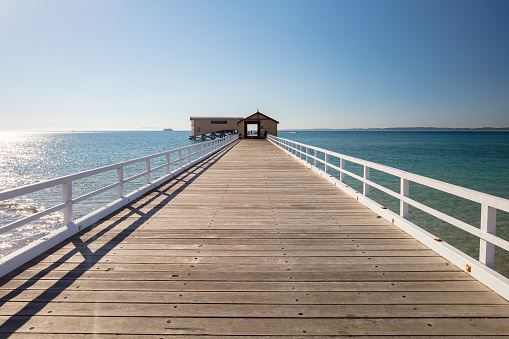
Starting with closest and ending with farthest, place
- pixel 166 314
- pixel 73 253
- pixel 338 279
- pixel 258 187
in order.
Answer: pixel 166 314 → pixel 338 279 → pixel 73 253 → pixel 258 187

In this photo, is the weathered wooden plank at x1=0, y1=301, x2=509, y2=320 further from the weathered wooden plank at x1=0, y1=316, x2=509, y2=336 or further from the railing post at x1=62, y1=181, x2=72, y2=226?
the railing post at x1=62, y1=181, x2=72, y2=226

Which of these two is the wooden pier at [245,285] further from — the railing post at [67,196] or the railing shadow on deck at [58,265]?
the railing post at [67,196]

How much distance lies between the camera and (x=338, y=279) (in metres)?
3.48

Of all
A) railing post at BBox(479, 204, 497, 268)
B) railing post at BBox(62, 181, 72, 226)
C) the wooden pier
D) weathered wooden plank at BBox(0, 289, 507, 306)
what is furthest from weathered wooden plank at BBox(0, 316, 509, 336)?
railing post at BBox(62, 181, 72, 226)

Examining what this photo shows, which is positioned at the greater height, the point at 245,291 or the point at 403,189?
the point at 403,189

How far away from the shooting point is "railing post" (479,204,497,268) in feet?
10.7

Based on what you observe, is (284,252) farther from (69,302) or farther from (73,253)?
(73,253)

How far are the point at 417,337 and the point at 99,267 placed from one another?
3.31 meters

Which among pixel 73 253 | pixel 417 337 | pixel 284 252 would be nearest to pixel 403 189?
pixel 284 252

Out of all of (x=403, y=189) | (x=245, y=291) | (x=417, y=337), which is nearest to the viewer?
(x=417, y=337)

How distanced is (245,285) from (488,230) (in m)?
2.52

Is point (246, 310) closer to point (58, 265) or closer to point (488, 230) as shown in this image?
point (58, 265)

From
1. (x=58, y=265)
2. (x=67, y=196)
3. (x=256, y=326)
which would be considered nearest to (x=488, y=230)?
(x=256, y=326)

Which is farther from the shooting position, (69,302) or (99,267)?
(99,267)
